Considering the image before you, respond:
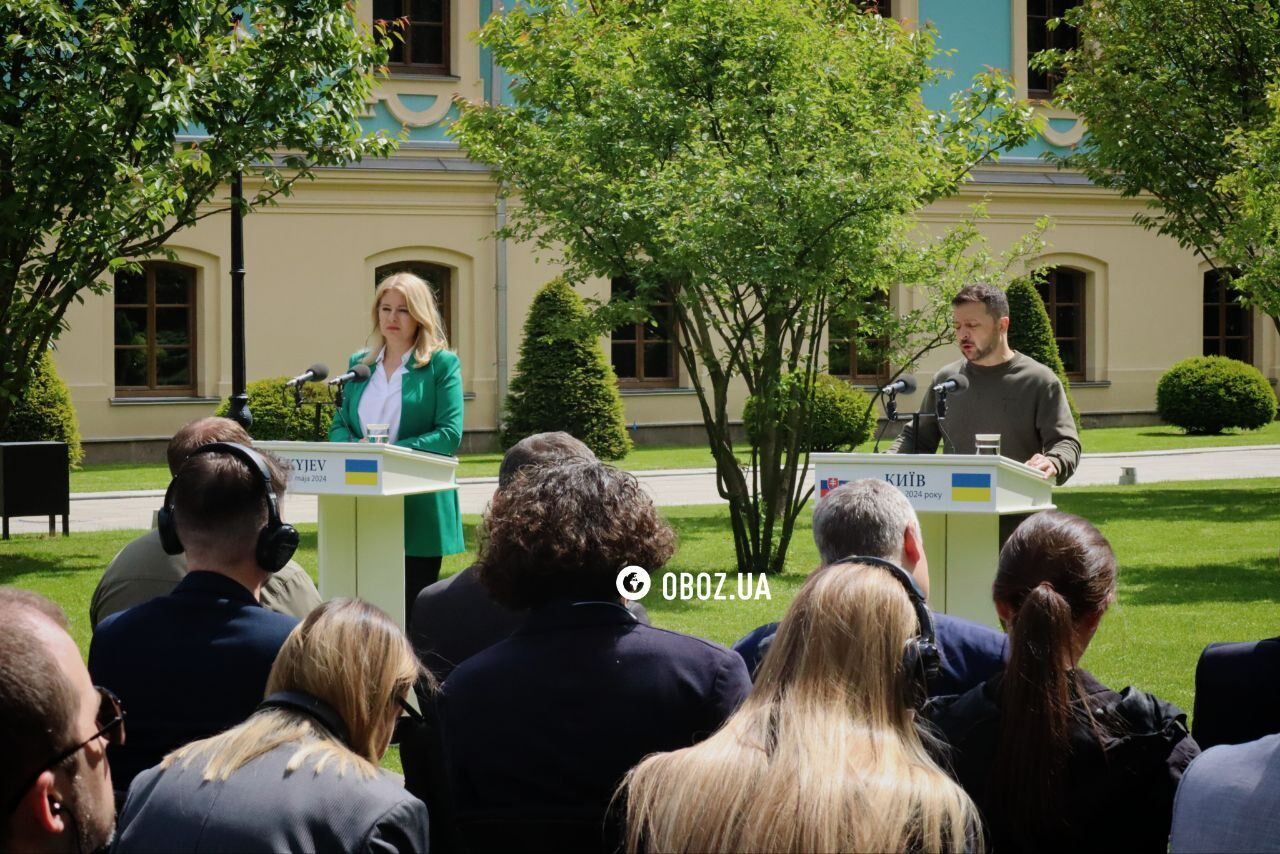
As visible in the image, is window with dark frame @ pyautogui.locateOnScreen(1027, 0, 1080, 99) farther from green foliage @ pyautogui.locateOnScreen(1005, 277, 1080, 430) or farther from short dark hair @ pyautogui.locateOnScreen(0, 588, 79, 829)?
short dark hair @ pyautogui.locateOnScreen(0, 588, 79, 829)

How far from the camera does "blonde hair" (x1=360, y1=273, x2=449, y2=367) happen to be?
7434 mm

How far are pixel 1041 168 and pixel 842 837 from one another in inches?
1164

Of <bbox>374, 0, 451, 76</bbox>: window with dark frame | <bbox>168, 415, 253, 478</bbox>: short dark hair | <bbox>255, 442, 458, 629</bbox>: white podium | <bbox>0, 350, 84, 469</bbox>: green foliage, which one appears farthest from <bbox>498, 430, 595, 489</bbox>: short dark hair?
<bbox>374, 0, 451, 76</bbox>: window with dark frame

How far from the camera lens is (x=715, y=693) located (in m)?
3.22

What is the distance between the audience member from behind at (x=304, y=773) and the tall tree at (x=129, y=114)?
1012cm

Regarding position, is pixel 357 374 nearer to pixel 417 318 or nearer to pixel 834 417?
pixel 417 318

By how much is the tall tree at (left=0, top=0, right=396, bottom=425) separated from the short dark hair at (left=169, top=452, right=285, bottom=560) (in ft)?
29.9

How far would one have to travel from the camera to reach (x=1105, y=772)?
328 centimetres

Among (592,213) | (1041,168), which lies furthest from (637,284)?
(1041,168)

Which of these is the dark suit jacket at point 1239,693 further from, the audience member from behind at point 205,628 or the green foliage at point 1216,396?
the green foliage at point 1216,396

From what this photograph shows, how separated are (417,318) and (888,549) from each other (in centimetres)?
389

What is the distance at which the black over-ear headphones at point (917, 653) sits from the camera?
2.71 m

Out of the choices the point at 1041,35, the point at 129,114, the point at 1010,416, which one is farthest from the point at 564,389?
the point at 1010,416

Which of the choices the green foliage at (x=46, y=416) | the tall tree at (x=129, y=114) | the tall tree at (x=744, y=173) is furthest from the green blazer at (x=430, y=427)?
the green foliage at (x=46, y=416)
